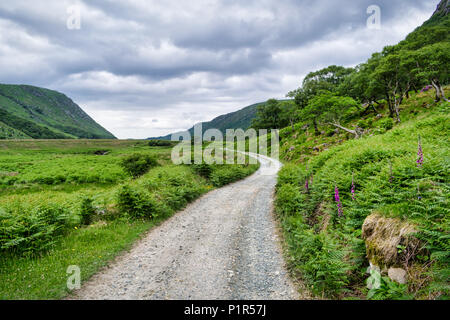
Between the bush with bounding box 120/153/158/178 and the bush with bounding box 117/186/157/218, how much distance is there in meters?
18.8

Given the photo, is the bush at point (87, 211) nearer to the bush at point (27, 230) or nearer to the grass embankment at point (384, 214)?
the bush at point (27, 230)

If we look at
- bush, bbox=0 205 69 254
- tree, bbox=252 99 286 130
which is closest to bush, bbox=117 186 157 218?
bush, bbox=0 205 69 254

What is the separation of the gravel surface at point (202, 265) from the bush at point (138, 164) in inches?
788

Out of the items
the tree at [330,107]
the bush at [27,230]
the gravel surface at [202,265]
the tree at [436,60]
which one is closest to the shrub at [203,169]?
the gravel surface at [202,265]

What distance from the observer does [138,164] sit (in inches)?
1239

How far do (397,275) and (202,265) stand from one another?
5.75 metres

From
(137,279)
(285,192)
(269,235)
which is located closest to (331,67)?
(285,192)

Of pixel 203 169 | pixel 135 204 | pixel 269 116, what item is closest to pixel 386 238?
pixel 135 204

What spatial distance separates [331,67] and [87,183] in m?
77.4

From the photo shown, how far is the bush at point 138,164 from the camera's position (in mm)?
31250

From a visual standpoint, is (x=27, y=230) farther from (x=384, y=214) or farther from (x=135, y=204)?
(x=384, y=214)

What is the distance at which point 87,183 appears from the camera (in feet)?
101

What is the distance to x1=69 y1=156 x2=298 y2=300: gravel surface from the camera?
6.16 m
